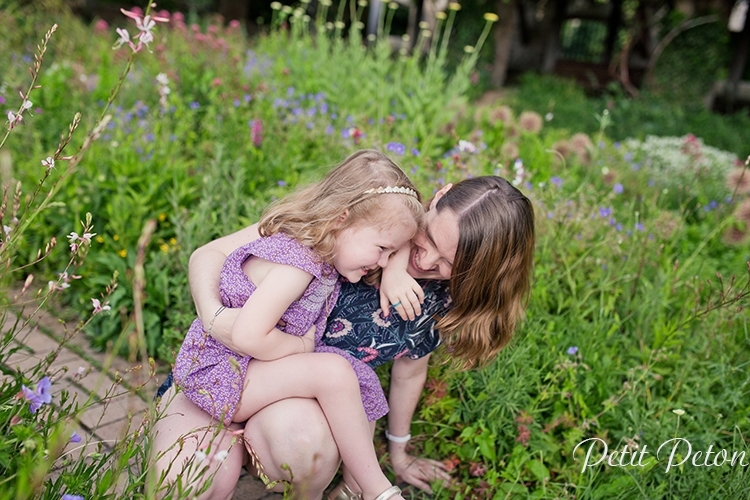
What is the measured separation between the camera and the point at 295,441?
5.97 feet

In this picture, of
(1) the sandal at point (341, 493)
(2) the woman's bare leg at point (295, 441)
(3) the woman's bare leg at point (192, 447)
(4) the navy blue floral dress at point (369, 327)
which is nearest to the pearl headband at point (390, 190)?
(4) the navy blue floral dress at point (369, 327)

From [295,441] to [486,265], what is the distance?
2.40 ft

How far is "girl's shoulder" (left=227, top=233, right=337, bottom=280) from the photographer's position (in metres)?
1.91

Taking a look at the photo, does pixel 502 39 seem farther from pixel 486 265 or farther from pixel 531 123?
pixel 486 265

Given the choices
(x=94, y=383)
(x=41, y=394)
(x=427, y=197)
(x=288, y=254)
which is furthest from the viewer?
(x=427, y=197)

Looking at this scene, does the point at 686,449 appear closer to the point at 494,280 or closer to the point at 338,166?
the point at 494,280

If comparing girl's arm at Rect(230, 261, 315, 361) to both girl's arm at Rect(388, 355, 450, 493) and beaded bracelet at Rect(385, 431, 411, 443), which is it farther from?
beaded bracelet at Rect(385, 431, 411, 443)

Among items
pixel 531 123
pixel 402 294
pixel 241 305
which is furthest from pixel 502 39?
pixel 241 305

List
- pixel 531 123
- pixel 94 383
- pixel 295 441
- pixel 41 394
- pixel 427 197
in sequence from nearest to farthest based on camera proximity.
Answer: pixel 41 394, pixel 295 441, pixel 94 383, pixel 427 197, pixel 531 123

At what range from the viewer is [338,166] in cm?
213

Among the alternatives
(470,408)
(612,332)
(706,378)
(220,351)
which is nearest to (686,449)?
(706,378)

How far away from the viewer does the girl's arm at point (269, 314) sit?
1.81m

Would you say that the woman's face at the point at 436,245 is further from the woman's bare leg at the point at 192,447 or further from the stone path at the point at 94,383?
the stone path at the point at 94,383

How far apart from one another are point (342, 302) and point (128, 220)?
1.56m
